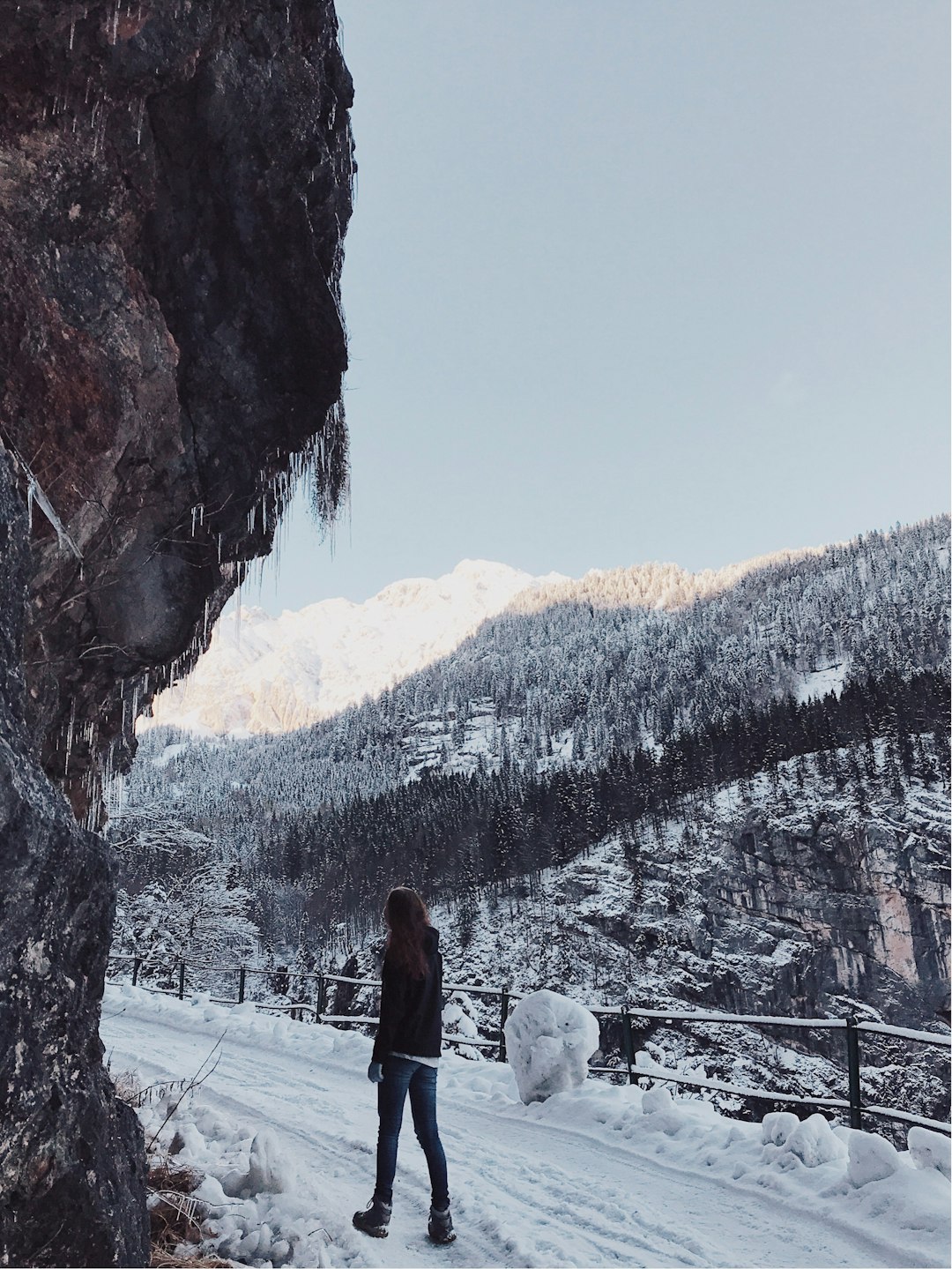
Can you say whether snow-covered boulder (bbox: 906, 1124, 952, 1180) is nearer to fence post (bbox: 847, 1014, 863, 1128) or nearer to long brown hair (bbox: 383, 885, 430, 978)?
fence post (bbox: 847, 1014, 863, 1128)

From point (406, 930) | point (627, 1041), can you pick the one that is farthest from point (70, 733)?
point (627, 1041)

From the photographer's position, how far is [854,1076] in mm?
6242

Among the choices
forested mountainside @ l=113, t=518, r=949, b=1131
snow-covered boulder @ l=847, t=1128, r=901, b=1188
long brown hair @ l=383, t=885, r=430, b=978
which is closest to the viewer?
long brown hair @ l=383, t=885, r=430, b=978

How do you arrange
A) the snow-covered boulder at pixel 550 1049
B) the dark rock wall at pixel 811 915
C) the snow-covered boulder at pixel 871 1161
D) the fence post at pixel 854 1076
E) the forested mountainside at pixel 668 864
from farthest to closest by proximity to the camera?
the dark rock wall at pixel 811 915
the forested mountainside at pixel 668 864
the snow-covered boulder at pixel 550 1049
the fence post at pixel 854 1076
the snow-covered boulder at pixel 871 1161

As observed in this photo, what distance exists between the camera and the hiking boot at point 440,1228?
3.96 m

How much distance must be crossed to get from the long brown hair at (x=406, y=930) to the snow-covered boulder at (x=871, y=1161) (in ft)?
9.94

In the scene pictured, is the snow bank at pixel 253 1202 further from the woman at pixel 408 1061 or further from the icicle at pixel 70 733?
the icicle at pixel 70 733

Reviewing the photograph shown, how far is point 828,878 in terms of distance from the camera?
194ft

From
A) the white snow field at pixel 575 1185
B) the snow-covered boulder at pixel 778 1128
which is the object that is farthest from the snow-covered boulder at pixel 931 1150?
the snow-covered boulder at pixel 778 1128

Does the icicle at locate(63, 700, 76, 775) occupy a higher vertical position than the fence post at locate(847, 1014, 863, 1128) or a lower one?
higher

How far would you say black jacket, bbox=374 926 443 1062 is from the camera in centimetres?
412

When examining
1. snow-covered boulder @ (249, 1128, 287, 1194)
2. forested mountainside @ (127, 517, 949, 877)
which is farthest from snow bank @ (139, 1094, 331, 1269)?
forested mountainside @ (127, 517, 949, 877)

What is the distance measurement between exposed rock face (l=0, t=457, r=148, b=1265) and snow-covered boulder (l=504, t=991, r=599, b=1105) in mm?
4815

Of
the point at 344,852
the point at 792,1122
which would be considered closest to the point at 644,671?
the point at 344,852
